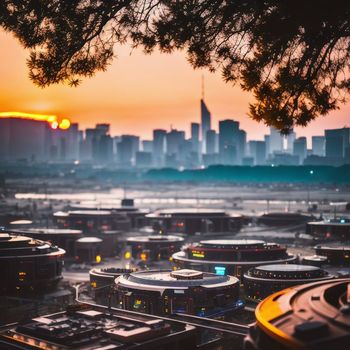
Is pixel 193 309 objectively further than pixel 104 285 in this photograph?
No

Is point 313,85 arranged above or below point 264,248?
above

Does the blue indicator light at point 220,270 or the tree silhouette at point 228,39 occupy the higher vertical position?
the tree silhouette at point 228,39

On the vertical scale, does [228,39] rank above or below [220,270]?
above

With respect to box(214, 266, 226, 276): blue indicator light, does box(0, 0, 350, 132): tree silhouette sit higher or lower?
higher

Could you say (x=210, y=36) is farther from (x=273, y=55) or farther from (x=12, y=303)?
(x=12, y=303)

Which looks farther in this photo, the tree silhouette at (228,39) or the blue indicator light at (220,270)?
the blue indicator light at (220,270)

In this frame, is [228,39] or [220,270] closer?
[228,39]

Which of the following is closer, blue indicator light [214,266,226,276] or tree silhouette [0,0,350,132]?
tree silhouette [0,0,350,132]

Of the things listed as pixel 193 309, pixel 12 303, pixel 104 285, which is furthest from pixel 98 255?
pixel 193 309
